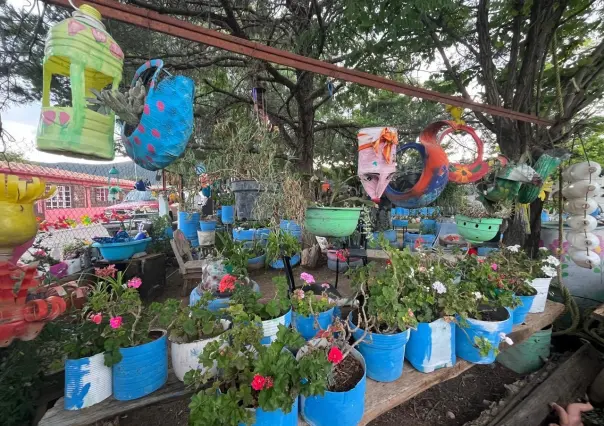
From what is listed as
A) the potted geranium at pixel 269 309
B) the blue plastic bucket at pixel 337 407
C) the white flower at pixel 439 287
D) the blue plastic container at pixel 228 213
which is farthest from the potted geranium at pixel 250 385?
the blue plastic container at pixel 228 213

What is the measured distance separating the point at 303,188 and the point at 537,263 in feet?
6.21

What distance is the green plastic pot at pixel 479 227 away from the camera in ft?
5.18

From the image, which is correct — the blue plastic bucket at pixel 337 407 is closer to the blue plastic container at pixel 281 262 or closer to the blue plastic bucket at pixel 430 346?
the blue plastic bucket at pixel 430 346

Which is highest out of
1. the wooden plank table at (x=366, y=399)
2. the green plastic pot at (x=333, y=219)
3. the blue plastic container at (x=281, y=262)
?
the green plastic pot at (x=333, y=219)

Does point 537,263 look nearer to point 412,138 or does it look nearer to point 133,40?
point 412,138

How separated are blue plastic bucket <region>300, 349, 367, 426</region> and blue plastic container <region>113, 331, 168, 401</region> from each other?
0.65 meters

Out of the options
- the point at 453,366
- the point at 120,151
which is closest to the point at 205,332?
the point at 453,366

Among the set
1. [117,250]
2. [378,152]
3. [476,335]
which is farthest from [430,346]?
[117,250]

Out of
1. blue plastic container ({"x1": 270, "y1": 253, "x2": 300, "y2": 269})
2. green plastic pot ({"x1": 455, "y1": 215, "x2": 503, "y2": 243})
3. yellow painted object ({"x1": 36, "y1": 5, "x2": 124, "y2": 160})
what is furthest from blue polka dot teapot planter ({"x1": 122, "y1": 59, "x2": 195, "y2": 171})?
blue plastic container ({"x1": 270, "y1": 253, "x2": 300, "y2": 269})

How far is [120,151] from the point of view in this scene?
11.9ft

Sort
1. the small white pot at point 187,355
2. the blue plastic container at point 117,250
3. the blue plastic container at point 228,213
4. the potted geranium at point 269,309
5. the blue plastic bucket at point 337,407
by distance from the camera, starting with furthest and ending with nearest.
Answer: the blue plastic container at point 117,250 < the blue plastic container at point 228,213 < the potted geranium at point 269,309 < the small white pot at point 187,355 < the blue plastic bucket at point 337,407

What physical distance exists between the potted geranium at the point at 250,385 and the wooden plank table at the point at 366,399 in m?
0.27

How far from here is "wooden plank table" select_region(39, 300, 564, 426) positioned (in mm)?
913

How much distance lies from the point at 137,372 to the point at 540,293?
2.60 m
